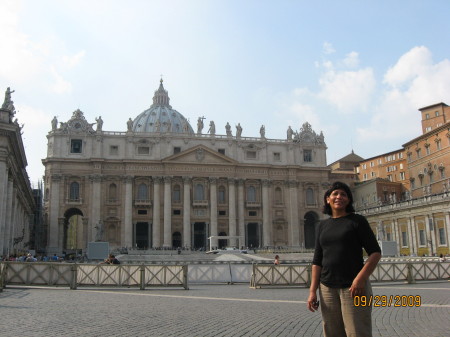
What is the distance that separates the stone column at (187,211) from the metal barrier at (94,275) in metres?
48.2

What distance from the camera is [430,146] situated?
61469 mm

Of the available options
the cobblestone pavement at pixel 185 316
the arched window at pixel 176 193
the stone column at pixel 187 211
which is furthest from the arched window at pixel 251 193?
the cobblestone pavement at pixel 185 316

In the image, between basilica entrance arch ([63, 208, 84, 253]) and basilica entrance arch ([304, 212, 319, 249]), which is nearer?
basilica entrance arch ([63, 208, 84, 253])

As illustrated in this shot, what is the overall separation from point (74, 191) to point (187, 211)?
54.0ft

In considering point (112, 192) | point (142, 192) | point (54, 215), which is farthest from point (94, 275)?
point (142, 192)

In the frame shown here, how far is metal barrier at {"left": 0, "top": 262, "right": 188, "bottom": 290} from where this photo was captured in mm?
20078

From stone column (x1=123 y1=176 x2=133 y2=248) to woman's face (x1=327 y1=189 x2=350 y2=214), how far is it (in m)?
63.4

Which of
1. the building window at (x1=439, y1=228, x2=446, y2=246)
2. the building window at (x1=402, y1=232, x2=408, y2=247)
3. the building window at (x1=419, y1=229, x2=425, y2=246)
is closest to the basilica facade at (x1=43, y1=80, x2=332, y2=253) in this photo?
the building window at (x1=402, y1=232, x2=408, y2=247)

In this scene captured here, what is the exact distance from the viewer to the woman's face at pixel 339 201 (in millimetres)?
5418

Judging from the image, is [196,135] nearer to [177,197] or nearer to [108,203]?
[177,197]

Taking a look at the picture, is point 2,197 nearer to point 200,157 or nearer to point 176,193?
point 176,193

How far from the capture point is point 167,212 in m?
68.8

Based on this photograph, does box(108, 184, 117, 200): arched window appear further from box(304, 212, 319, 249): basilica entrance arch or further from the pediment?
box(304, 212, 319, 249): basilica entrance arch

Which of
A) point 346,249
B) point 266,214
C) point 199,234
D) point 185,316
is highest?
point 266,214
